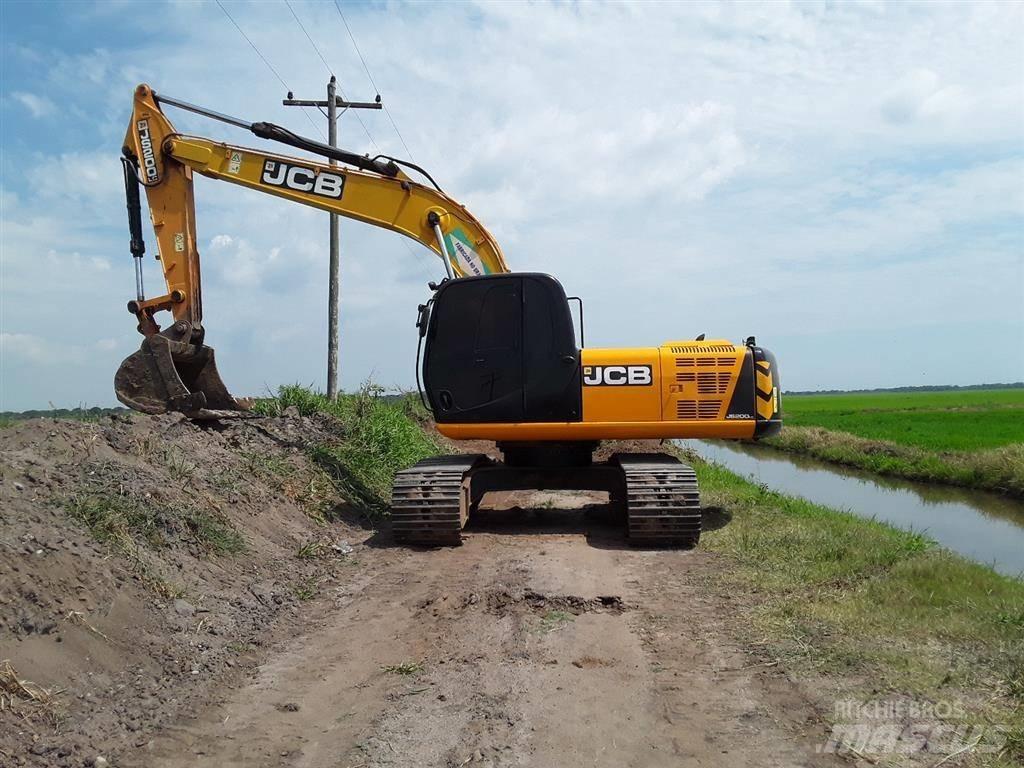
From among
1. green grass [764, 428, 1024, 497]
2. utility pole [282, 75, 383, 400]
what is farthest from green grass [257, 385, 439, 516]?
green grass [764, 428, 1024, 497]

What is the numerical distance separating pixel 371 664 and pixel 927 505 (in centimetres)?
1442

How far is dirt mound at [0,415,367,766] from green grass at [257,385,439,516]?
4.93 feet

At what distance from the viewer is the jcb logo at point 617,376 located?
9.11 m

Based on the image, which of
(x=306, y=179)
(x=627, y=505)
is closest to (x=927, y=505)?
(x=627, y=505)

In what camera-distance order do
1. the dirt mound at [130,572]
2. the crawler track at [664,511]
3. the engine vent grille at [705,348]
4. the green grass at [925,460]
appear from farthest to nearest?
the green grass at [925,460]
the engine vent grille at [705,348]
the crawler track at [664,511]
the dirt mound at [130,572]

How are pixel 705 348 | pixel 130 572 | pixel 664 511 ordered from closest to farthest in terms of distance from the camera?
pixel 130 572 < pixel 664 511 < pixel 705 348

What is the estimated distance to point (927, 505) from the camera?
16.5 metres

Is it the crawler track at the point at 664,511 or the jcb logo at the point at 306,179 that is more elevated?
the jcb logo at the point at 306,179

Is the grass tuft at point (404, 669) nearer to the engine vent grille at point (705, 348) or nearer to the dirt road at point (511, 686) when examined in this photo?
the dirt road at point (511, 686)

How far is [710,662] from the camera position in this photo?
4875mm

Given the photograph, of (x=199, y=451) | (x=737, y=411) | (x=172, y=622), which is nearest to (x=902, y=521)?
(x=737, y=411)

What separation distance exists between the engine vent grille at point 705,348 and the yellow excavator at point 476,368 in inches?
0.8

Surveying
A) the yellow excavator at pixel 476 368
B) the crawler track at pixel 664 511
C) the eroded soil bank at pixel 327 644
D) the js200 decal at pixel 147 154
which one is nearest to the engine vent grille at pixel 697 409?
the yellow excavator at pixel 476 368

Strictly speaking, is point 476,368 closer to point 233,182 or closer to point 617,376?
point 617,376
